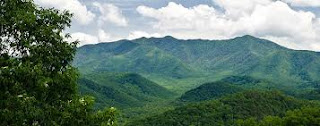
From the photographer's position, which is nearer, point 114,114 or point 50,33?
point 50,33

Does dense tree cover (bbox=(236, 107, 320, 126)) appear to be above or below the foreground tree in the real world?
below

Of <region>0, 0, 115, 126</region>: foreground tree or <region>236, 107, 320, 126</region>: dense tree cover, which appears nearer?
<region>0, 0, 115, 126</region>: foreground tree

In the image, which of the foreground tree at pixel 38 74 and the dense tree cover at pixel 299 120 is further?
the dense tree cover at pixel 299 120

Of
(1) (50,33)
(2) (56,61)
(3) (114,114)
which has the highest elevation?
(1) (50,33)

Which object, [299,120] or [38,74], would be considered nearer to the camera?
[38,74]

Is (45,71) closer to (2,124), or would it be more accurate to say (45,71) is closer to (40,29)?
(40,29)

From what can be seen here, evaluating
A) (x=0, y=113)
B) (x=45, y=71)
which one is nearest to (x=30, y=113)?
(x=0, y=113)

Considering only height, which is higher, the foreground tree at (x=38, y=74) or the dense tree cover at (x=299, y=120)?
the foreground tree at (x=38, y=74)

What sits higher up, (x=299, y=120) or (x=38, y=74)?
(x=38, y=74)
